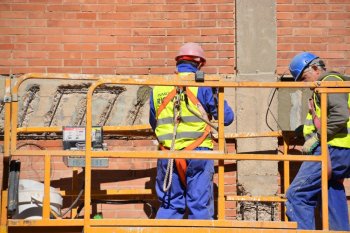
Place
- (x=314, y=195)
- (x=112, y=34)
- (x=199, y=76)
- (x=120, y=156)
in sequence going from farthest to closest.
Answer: (x=112, y=34) < (x=314, y=195) < (x=199, y=76) < (x=120, y=156)

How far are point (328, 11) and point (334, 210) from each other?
256cm

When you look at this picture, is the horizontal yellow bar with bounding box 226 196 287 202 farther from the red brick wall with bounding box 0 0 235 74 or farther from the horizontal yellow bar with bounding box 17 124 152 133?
the red brick wall with bounding box 0 0 235 74

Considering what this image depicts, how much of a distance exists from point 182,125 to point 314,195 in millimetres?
1310

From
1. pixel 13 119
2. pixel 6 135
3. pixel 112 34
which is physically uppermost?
pixel 112 34

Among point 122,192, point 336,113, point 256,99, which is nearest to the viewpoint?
point 336,113

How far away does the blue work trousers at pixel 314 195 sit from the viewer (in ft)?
18.7

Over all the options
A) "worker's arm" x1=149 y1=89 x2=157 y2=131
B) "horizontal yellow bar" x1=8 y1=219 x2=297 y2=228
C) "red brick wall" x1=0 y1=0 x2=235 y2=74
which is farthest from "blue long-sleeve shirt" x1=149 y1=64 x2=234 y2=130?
"red brick wall" x1=0 y1=0 x2=235 y2=74

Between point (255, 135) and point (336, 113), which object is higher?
point (336, 113)

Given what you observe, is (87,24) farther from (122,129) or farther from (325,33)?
(325,33)

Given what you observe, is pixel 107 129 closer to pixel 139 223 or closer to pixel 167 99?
pixel 167 99

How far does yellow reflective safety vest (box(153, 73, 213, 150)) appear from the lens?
5770mm

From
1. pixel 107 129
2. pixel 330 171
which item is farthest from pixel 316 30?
pixel 107 129

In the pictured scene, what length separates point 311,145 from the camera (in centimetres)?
577

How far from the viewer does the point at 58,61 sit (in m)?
7.16
